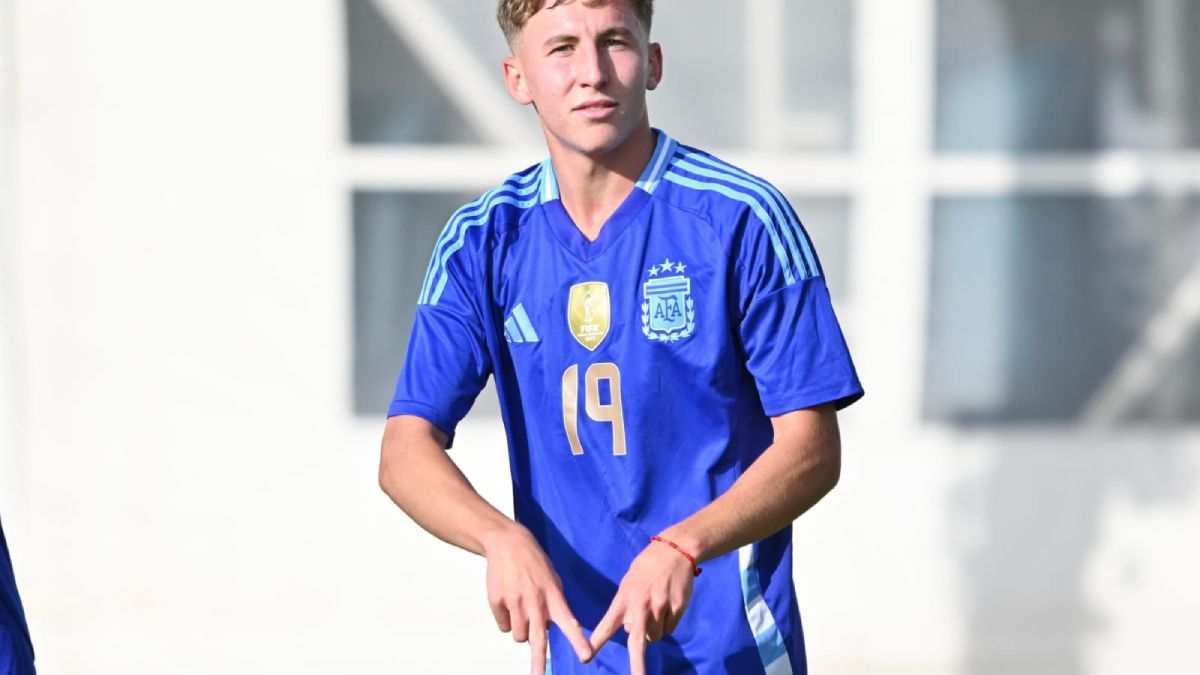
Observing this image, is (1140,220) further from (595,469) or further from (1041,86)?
(595,469)

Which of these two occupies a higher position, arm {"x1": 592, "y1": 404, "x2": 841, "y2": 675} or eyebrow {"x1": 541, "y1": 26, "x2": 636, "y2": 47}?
eyebrow {"x1": 541, "y1": 26, "x2": 636, "y2": 47}

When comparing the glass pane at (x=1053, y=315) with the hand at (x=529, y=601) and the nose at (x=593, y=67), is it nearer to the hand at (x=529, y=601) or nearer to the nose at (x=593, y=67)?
the nose at (x=593, y=67)

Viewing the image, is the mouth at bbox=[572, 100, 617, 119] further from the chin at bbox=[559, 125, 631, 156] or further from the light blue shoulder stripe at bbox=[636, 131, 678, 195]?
the light blue shoulder stripe at bbox=[636, 131, 678, 195]

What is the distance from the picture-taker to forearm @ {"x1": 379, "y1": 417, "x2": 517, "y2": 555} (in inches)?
96.9

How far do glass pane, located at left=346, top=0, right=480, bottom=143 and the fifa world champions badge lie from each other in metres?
3.81

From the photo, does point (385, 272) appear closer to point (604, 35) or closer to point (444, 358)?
point (444, 358)

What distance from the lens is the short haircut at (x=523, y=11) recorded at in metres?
2.69

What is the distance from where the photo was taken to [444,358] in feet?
9.19

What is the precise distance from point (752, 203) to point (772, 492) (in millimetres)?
470

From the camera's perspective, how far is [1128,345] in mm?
6582

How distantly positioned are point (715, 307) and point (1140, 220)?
4.29 meters

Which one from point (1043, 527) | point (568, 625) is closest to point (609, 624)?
point (568, 625)

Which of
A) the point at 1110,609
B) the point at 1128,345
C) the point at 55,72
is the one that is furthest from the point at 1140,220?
the point at 55,72

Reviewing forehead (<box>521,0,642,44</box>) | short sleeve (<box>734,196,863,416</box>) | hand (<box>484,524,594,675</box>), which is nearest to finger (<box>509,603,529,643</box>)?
hand (<box>484,524,594,675</box>)
